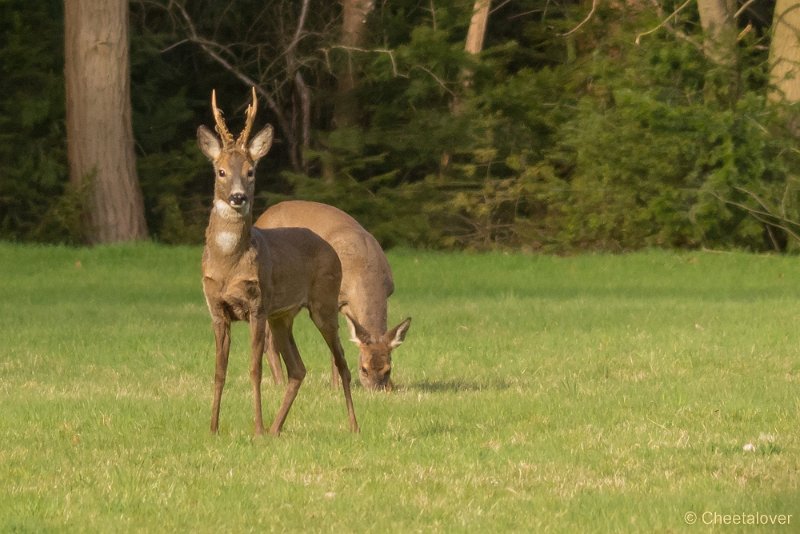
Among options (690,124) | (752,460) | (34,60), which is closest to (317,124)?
(34,60)

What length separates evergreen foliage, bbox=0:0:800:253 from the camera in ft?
88.2

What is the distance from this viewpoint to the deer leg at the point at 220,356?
9.45m

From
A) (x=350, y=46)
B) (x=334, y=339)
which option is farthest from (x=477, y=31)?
(x=334, y=339)

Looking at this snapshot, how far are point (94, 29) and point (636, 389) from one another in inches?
643

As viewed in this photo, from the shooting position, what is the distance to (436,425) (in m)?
10.1

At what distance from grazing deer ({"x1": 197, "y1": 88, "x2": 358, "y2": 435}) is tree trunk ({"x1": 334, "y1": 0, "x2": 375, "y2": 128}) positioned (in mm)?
19923

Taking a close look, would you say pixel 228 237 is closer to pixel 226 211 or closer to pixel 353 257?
pixel 226 211

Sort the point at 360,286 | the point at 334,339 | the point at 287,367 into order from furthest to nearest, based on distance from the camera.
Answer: the point at 360,286 < the point at 334,339 < the point at 287,367

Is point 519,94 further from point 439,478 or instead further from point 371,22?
point 439,478

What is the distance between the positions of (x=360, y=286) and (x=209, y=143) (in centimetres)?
404

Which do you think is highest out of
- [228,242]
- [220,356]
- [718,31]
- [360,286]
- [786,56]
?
[718,31]

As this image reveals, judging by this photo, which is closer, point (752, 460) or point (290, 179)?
point (752, 460)

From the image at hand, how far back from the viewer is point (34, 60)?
2909cm

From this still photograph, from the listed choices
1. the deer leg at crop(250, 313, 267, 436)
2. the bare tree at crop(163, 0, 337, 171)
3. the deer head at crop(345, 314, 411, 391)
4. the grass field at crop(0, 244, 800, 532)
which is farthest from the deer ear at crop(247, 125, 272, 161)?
the bare tree at crop(163, 0, 337, 171)
